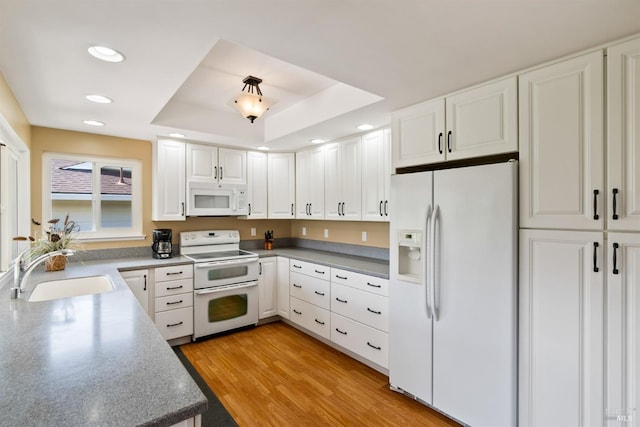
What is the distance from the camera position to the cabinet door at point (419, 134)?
2219mm

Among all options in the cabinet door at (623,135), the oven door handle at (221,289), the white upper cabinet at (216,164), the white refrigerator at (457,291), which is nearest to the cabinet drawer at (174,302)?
the oven door handle at (221,289)

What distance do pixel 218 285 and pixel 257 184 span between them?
4.68 feet

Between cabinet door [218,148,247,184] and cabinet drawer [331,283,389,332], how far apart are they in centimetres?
189

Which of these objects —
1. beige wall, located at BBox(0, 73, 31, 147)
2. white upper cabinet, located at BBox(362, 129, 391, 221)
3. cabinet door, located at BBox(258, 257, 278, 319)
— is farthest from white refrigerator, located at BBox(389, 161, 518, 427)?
beige wall, located at BBox(0, 73, 31, 147)

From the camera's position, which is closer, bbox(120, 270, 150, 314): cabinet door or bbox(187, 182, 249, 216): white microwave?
bbox(120, 270, 150, 314): cabinet door

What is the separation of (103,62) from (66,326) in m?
1.43

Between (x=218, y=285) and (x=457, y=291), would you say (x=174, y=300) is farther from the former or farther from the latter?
(x=457, y=291)

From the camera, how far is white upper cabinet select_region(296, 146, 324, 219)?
381 cm

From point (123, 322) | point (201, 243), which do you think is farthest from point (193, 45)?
point (201, 243)

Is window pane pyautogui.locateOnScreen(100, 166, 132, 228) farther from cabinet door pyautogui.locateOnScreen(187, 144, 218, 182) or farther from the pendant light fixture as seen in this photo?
the pendant light fixture

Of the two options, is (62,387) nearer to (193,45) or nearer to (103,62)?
(193,45)

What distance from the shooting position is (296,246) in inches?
185

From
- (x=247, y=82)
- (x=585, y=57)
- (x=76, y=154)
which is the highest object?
(x=247, y=82)

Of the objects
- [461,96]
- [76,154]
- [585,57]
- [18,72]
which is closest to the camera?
[585,57]
